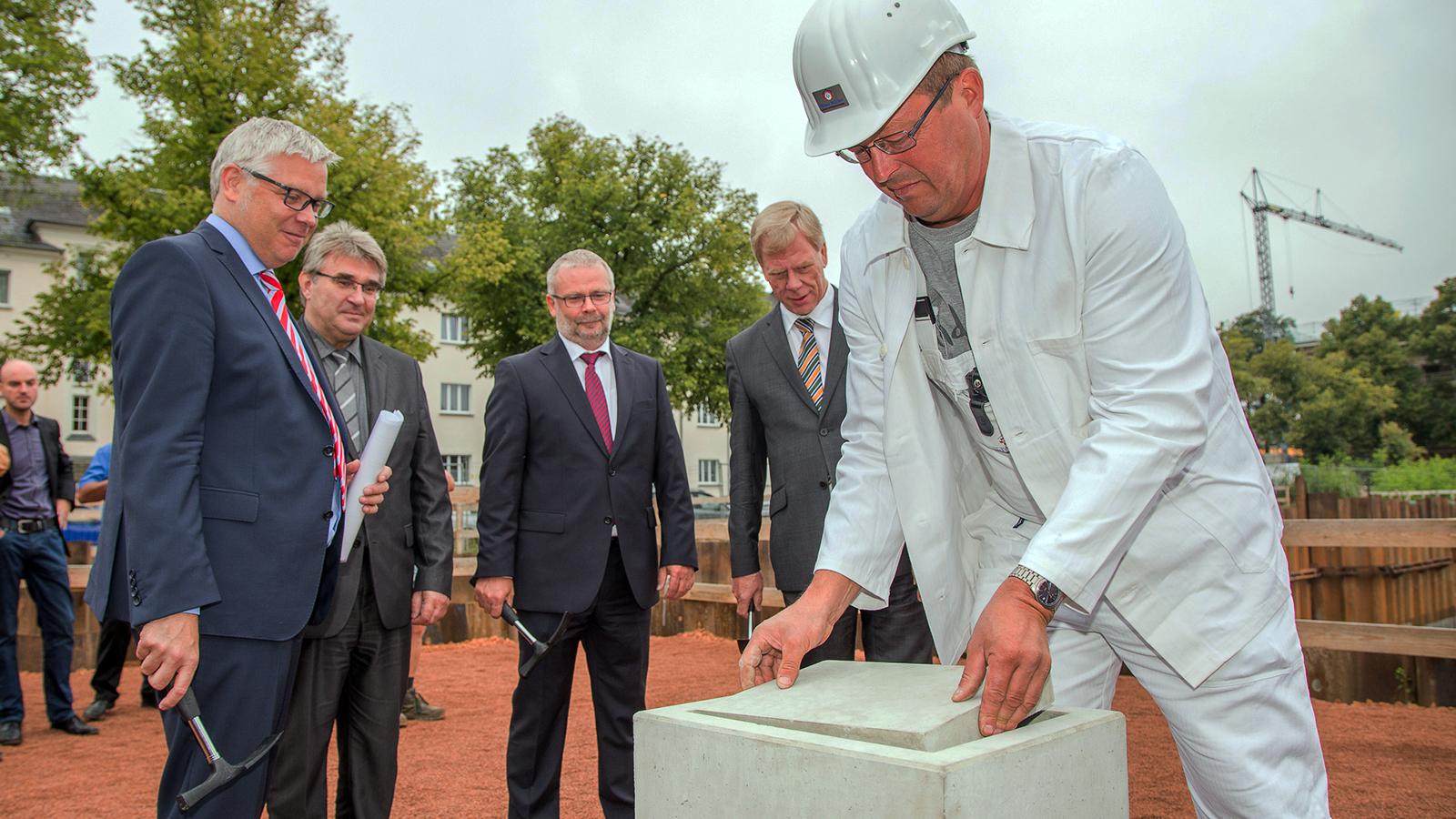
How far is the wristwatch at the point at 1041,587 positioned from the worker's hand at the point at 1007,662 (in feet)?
0.05

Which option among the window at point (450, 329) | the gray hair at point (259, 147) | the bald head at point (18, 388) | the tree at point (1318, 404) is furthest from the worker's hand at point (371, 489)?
the tree at point (1318, 404)

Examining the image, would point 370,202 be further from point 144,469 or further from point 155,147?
point 144,469

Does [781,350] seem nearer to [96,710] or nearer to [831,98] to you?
[831,98]

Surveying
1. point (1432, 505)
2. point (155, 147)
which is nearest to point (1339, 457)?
point (1432, 505)

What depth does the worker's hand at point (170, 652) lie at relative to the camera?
82.7 inches

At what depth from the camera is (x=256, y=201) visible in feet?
8.66

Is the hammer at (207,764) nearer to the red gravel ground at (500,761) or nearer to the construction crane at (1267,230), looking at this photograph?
the red gravel ground at (500,761)

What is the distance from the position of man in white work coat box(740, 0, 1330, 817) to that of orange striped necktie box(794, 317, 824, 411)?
1.87 m

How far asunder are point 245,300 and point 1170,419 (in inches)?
87.2

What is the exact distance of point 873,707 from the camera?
156cm

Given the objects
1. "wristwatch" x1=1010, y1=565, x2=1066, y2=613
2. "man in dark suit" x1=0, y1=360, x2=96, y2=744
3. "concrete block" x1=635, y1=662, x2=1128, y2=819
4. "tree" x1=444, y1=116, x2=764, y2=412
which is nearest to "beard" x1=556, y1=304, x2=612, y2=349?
"concrete block" x1=635, y1=662, x2=1128, y2=819

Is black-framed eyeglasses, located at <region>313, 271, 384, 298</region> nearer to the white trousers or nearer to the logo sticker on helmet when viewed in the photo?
the logo sticker on helmet

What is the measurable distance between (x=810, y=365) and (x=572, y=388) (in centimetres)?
106

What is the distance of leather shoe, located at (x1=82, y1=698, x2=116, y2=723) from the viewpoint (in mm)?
6551
